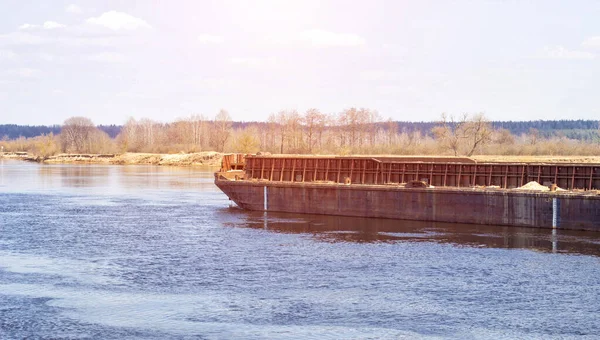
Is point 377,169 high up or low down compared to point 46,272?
up

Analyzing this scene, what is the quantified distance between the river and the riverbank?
101316 millimetres

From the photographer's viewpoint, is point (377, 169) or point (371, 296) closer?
point (371, 296)

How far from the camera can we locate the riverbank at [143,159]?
478 ft

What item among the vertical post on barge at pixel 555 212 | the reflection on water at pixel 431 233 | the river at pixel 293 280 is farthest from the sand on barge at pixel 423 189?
the river at pixel 293 280

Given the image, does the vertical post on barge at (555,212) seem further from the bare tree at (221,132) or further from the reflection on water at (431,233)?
the bare tree at (221,132)

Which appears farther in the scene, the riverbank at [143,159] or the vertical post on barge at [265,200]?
the riverbank at [143,159]

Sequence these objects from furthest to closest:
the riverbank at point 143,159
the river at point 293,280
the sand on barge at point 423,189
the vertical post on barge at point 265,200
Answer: the riverbank at point 143,159 < the vertical post on barge at point 265,200 < the sand on barge at point 423,189 < the river at point 293,280

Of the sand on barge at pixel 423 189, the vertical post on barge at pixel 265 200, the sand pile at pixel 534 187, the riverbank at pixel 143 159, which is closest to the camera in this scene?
the sand on barge at pixel 423 189

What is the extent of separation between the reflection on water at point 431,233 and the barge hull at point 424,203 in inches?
20.5

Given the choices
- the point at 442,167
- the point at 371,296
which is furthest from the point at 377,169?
the point at 371,296

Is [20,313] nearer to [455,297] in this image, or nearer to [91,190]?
[455,297]

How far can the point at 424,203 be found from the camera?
134 feet

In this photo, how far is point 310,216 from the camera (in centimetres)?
4522

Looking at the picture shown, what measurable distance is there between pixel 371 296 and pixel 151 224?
21.1 m
